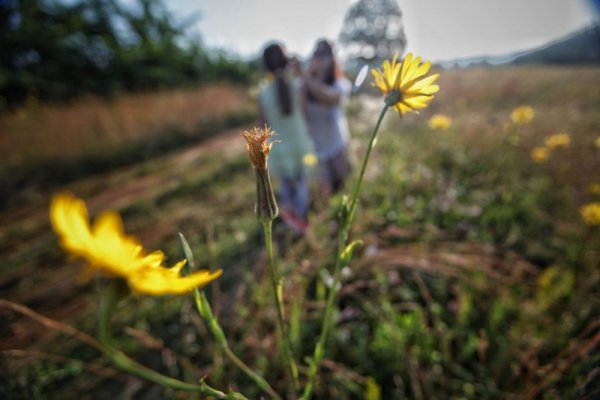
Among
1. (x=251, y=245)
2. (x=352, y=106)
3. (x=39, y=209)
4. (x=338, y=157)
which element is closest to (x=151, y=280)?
(x=251, y=245)

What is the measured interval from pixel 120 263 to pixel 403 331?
1334mm

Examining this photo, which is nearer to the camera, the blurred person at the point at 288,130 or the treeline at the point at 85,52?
the blurred person at the point at 288,130

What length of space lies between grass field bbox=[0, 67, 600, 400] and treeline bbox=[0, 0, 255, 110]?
3.99 meters

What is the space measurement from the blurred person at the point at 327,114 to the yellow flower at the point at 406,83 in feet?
6.24

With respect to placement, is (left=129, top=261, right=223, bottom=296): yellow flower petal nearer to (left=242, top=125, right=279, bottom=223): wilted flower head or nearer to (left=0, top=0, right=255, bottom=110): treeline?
(left=242, top=125, right=279, bottom=223): wilted flower head

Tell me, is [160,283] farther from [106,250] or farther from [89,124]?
[89,124]

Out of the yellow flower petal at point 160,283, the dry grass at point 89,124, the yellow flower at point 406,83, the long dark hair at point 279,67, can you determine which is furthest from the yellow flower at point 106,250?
the dry grass at point 89,124

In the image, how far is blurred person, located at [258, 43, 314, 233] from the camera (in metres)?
2.26

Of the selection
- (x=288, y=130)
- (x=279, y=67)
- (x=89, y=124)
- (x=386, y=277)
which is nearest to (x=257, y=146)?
(x=386, y=277)

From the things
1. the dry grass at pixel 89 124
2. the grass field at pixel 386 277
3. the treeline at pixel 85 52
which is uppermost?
the treeline at pixel 85 52

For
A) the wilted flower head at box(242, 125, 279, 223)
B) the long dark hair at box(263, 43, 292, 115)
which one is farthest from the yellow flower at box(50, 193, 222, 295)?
the long dark hair at box(263, 43, 292, 115)

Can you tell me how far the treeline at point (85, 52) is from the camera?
739 cm

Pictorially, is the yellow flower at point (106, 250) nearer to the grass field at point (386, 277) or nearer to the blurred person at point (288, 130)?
the grass field at point (386, 277)

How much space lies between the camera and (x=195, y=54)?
11742mm
